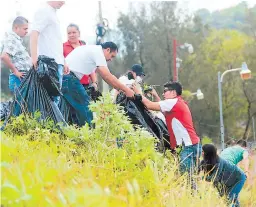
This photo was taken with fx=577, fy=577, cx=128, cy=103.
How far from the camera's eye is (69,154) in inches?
162

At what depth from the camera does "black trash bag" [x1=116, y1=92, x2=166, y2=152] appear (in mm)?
6340

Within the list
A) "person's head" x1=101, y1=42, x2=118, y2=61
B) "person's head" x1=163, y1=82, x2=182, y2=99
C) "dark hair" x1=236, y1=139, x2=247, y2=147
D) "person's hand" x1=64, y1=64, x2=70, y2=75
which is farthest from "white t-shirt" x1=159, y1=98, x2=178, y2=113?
"dark hair" x1=236, y1=139, x2=247, y2=147

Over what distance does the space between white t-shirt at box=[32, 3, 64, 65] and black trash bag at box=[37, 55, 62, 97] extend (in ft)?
0.51

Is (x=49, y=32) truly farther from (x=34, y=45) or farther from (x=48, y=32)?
(x=34, y=45)

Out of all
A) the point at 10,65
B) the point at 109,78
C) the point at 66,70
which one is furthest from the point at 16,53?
the point at 109,78

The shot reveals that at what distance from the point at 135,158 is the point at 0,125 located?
167 cm

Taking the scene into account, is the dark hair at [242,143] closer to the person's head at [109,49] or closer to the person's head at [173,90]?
the person's head at [173,90]

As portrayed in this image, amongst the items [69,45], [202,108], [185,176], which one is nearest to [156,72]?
[202,108]

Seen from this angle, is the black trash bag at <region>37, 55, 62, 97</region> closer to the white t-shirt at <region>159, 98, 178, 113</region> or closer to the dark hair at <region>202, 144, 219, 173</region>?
the white t-shirt at <region>159, 98, 178, 113</region>

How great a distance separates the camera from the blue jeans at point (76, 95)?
6.04 metres

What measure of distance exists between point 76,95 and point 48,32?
2.76 ft

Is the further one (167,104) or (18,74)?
(167,104)

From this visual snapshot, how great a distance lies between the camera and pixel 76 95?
19.8ft

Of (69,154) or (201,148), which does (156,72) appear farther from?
(69,154)
